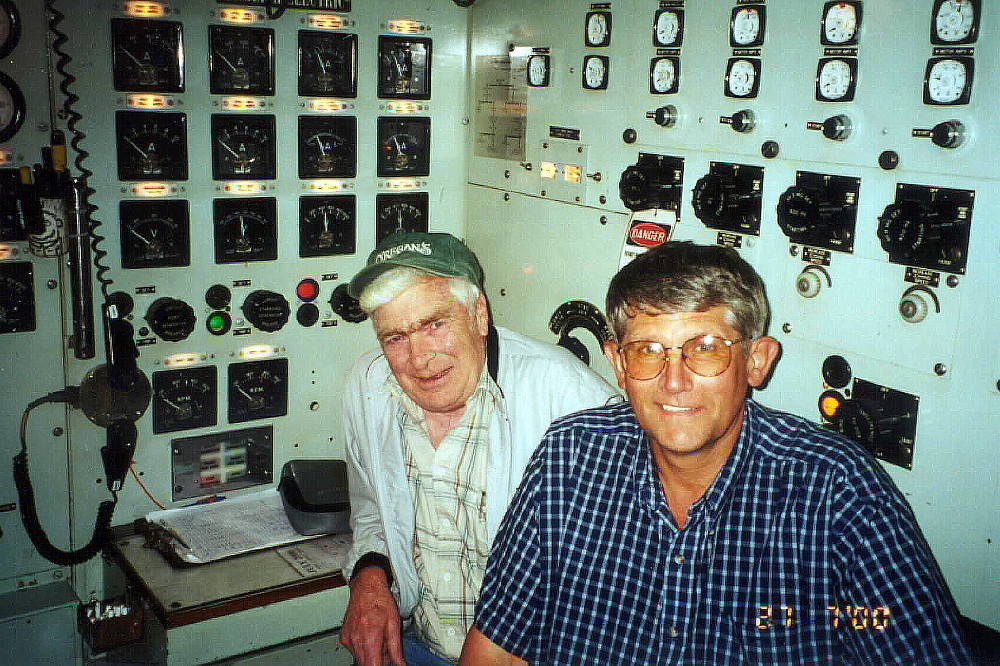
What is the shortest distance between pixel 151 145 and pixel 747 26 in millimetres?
1969

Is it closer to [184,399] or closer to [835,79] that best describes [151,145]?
[184,399]

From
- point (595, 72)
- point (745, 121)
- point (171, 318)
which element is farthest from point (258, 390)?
point (745, 121)

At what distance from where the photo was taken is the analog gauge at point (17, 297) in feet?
9.18

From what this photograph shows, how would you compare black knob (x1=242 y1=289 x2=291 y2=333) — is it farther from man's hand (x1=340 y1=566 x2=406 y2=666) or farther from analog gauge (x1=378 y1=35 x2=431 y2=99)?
man's hand (x1=340 y1=566 x2=406 y2=666)

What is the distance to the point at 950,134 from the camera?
188 centimetres

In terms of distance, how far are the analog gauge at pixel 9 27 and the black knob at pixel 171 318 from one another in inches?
36.1

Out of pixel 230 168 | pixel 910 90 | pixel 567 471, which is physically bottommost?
pixel 567 471

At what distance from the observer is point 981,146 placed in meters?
1.84

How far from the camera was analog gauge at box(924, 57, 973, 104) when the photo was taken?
1.85m

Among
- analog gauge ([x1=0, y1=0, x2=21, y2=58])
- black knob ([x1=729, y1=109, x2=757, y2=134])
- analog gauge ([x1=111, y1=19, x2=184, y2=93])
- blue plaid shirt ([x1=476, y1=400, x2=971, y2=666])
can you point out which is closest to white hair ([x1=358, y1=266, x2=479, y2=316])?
blue plaid shirt ([x1=476, y1=400, x2=971, y2=666])

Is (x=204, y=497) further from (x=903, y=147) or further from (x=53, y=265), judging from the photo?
(x=903, y=147)

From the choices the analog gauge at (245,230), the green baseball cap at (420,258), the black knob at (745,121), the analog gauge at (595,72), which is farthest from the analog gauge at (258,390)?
the black knob at (745,121)

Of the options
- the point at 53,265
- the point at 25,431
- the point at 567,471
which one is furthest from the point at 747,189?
the point at 25,431

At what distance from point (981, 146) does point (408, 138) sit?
7.12 ft
